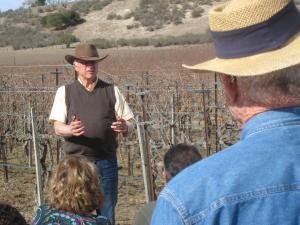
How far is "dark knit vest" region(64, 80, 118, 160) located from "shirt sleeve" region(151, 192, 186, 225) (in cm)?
298

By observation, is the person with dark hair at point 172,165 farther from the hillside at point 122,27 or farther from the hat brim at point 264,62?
the hillside at point 122,27

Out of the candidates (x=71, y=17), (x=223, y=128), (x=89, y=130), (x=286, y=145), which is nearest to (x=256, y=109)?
(x=286, y=145)

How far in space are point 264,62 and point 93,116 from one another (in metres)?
3.01

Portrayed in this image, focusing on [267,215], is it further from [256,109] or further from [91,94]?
[91,94]

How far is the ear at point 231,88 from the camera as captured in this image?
141 cm

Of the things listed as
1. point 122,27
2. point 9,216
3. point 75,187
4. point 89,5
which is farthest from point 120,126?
point 89,5

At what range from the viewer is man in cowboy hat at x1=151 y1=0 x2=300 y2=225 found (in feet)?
4.09

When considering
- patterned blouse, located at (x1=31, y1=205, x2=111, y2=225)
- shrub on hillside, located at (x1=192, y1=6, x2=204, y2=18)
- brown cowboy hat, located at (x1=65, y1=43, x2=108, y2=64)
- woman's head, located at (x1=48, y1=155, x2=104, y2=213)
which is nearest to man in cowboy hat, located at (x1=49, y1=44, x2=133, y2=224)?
brown cowboy hat, located at (x1=65, y1=43, x2=108, y2=64)

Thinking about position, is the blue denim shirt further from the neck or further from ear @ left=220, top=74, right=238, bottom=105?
the neck

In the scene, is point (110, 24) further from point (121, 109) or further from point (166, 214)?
point (166, 214)

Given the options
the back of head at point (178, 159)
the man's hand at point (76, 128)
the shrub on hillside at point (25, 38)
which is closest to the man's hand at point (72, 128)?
the man's hand at point (76, 128)

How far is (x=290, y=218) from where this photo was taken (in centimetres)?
127

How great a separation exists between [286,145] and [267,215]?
15 centimetres

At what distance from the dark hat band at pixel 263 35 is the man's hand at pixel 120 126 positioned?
272 centimetres
